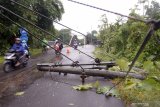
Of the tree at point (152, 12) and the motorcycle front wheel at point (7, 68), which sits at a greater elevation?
the tree at point (152, 12)

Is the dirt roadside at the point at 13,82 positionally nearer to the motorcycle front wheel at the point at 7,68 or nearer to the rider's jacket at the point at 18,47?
the motorcycle front wheel at the point at 7,68

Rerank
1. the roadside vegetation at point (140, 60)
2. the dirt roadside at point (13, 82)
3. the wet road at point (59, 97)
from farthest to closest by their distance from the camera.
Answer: the dirt roadside at point (13, 82) → the wet road at point (59, 97) → the roadside vegetation at point (140, 60)

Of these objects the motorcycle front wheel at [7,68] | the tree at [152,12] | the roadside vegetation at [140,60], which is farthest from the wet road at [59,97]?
the tree at [152,12]

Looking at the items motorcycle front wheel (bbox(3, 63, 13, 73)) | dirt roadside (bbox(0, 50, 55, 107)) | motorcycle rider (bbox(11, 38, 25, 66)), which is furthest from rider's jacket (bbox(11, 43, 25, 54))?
dirt roadside (bbox(0, 50, 55, 107))

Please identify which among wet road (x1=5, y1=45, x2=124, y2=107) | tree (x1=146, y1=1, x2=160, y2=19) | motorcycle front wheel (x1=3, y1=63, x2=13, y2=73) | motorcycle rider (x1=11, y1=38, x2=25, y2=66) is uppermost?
tree (x1=146, y1=1, x2=160, y2=19)

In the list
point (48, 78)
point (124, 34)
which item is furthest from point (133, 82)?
point (124, 34)

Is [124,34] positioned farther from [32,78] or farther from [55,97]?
[55,97]

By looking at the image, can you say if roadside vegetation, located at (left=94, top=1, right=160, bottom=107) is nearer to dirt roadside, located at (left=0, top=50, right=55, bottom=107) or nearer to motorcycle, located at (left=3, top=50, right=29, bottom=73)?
dirt roadside, located at (left=0, top=50, right=55, bottom=107)

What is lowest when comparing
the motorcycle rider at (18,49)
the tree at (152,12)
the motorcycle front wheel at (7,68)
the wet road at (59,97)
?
the wet road at (59,97)

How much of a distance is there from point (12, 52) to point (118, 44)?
28.6 ft

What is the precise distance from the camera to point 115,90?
8.96 m

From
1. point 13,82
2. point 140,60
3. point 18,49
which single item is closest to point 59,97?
point 13,82

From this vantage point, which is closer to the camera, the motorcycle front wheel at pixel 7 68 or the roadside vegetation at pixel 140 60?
the roadside vegetation at pixel 140 60

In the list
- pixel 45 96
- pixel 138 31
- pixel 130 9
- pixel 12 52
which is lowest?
pixel 45 96
